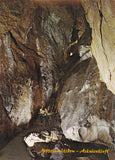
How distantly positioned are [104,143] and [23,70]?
367 cm

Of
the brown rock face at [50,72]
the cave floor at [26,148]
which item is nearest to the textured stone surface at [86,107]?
the brown rock face at [50,72]

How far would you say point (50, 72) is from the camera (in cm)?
598

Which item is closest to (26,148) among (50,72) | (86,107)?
(86,107)

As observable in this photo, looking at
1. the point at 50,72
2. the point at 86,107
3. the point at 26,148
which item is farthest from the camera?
the point at 50,72

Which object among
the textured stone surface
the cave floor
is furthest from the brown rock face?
the cave floor

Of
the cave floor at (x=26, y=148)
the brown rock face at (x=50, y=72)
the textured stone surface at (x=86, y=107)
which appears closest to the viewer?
the cave floor at (x=26, y=148)

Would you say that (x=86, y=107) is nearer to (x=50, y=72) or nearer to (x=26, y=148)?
(x=26, y=148)

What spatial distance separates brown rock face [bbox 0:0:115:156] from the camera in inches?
165

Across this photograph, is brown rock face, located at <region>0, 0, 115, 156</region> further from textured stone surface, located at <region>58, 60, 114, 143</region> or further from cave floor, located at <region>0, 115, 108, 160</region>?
cave floor, located at <region>0, 115, 108, 160</region>

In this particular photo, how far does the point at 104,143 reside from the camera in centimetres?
379

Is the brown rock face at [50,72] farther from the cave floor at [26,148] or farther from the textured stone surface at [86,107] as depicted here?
the cave floor at [26,148]

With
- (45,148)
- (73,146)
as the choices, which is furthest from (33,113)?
(73,146)

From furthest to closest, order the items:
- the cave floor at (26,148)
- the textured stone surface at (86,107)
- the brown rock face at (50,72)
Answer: the brown rock face at (50,72), the textured stone surface at (86,107), the cave floor at (26,148)

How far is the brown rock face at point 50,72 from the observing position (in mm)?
4191
